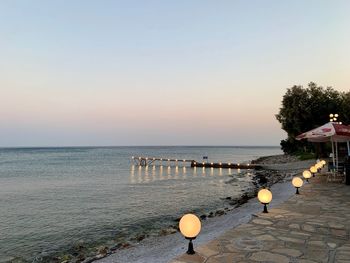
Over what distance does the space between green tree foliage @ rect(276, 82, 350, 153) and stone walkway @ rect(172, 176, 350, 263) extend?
29.6m

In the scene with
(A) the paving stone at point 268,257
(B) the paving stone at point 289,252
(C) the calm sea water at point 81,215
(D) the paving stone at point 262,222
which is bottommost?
(C) the calm sea water at point 81,215

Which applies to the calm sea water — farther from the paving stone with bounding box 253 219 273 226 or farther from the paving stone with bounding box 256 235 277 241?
the paving stone with bounding box 256 235 277 241

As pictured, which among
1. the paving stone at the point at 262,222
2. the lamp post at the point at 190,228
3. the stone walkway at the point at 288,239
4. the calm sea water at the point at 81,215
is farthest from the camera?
the calm sea water at the point at 81,215

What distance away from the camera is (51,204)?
858 inches

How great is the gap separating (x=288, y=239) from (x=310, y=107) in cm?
3440

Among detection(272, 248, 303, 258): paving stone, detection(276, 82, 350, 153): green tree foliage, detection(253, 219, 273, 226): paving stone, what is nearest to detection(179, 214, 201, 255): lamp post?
detection(272, 248, 303, 258): paving stone

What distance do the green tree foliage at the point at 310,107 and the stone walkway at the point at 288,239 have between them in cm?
2962

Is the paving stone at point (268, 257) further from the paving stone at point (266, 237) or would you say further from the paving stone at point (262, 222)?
the paving stone at point (262, 222)

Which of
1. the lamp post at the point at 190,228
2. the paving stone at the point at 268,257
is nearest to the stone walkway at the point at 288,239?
the paving stone at the point at 268,257

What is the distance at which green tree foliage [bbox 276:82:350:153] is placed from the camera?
123 ft

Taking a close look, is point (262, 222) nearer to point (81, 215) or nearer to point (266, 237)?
point (266, 237)

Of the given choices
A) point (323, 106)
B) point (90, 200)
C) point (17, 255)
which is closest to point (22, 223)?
point (17, 255)

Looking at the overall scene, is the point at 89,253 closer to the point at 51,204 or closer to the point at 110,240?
the point at 110,240

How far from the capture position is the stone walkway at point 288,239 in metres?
5.83
